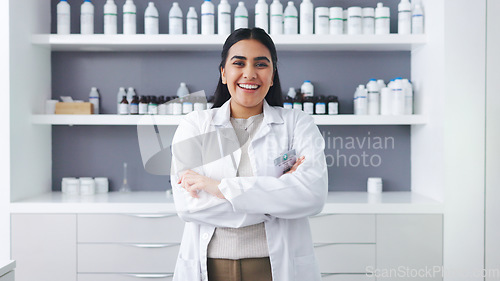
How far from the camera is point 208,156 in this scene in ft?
4.60

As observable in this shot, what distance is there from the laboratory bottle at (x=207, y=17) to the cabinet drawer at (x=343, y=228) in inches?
48.7

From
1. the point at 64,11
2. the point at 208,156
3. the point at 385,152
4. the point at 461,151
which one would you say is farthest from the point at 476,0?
the point at 64,11

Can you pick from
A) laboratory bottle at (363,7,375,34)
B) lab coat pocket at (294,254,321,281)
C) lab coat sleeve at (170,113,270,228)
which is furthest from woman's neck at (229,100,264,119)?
laboratory bottle at (363,7,375,34)

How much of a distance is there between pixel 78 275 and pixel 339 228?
143 centimetres

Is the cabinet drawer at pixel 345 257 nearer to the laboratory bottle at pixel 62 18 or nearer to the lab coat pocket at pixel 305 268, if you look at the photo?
the lab coat pocket at pixel 305 268

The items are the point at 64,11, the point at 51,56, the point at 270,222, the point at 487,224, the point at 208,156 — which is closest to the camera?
the point at 270,222

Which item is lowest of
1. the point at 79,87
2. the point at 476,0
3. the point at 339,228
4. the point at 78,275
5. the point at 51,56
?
the point at 78,275

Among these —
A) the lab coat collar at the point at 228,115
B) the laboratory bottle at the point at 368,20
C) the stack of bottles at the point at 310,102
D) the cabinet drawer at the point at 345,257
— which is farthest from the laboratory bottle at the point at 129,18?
the cabinet drawer at the point at 345,257

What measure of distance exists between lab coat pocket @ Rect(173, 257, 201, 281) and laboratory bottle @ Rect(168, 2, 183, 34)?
5.57 feet

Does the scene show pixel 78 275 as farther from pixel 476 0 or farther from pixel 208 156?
pixel 476 0

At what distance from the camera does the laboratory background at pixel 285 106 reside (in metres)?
2.37

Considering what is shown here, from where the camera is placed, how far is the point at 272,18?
265 centimetres

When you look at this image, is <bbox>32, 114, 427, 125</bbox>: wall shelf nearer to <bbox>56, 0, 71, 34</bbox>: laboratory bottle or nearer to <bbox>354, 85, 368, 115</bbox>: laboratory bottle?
<bbox>354, 85, 368, 115</bbox>: laboratory bottle

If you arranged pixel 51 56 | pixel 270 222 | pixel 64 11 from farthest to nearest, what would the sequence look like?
pixel 51 56, pixel 64 11, pixel 270 222
